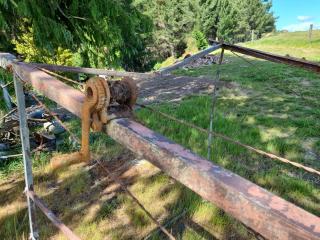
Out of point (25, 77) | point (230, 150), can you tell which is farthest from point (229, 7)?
point (25, 77)

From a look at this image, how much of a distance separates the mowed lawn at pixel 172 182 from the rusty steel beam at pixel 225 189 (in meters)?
1.83

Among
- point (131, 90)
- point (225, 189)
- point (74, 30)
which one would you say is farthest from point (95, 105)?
point (74, 30)

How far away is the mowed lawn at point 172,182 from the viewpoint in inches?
139

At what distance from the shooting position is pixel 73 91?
62.4 inches

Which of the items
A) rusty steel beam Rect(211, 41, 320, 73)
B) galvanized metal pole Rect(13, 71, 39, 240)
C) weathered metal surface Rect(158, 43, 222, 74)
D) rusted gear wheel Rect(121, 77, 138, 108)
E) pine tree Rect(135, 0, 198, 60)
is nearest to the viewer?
rusted gear wheel Rect(121, 77, 138, 108)

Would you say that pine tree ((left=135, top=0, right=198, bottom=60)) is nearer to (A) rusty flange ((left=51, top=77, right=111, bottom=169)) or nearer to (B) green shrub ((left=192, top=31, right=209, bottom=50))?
(B) green shrub ((left=192, top=31, right=209, bottom=50))

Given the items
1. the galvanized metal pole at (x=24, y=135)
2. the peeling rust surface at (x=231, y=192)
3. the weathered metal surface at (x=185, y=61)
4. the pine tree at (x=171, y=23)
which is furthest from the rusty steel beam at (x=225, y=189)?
the pine tree at (x=171, y=23)

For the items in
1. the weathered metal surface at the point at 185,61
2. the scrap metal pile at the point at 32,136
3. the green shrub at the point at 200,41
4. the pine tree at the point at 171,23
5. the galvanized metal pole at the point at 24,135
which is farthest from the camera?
the pine tree at the point at 171,23

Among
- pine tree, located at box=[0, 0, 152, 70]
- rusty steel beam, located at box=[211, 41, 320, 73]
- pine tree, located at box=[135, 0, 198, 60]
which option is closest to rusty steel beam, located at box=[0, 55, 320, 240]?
rusty steel beam, located at box=[211, 41, 320, 73]

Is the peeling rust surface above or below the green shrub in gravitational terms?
above

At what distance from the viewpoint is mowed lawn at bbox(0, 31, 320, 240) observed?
11.6 ft

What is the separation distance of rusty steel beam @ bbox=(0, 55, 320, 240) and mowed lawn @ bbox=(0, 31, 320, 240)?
1.83 meters

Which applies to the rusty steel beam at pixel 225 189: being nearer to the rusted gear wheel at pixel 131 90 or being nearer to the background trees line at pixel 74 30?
the rusted gear wheel at pixel 131 90

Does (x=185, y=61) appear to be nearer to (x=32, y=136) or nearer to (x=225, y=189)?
(x=225, y=189)
